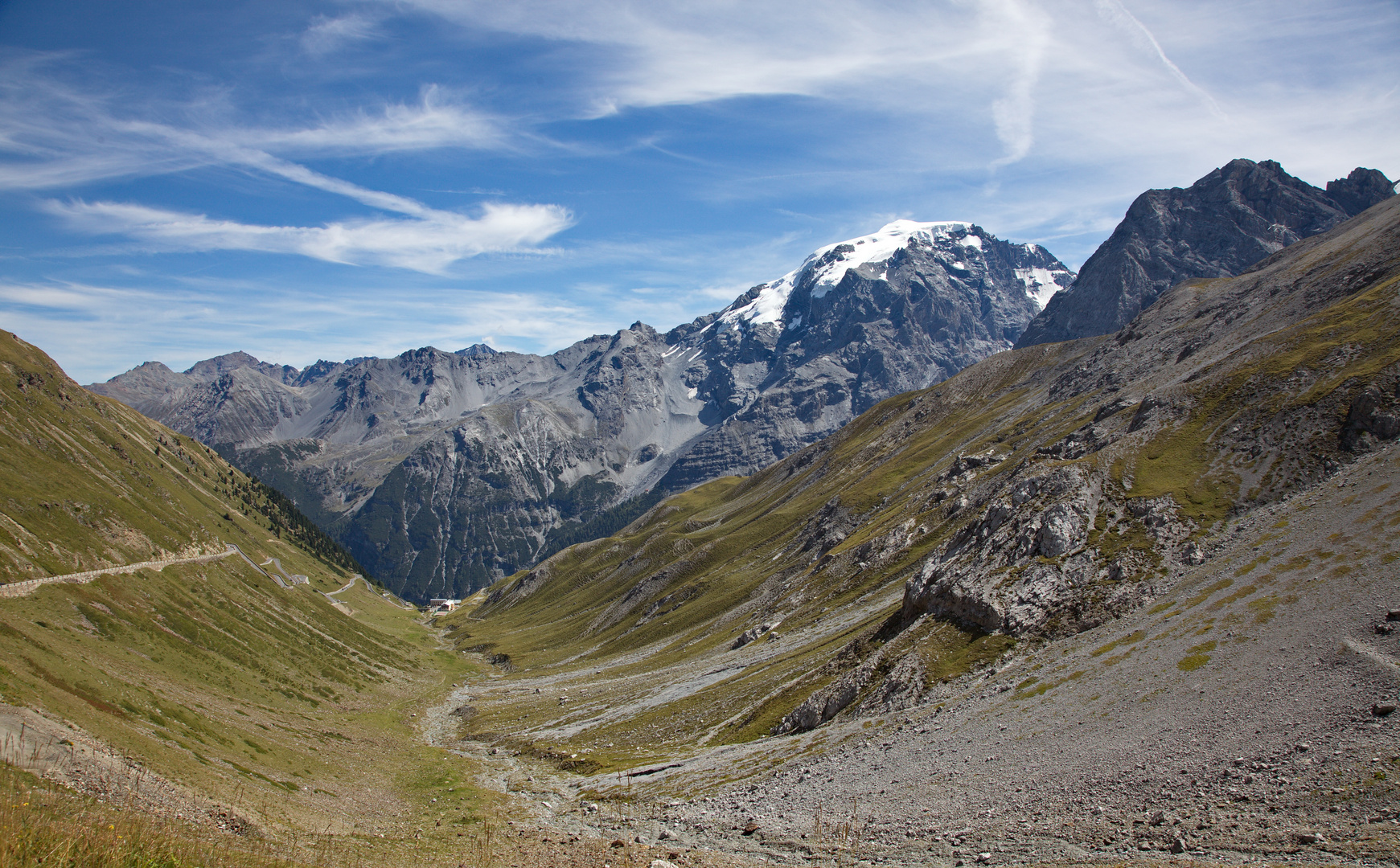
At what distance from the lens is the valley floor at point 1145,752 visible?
92.5ft

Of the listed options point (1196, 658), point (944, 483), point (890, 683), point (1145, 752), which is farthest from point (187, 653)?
point (944, 483)

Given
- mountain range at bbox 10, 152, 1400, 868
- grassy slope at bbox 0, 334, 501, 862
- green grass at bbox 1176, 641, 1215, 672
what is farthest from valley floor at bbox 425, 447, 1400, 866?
grassy slope at bbox 0, 334, 501, 862

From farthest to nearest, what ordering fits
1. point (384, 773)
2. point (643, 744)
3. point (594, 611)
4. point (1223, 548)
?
point (594, 611) < point (643, 744) < point (384, 773) < point (1223, 548)

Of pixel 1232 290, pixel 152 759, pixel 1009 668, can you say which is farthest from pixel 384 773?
pixel 1232 290

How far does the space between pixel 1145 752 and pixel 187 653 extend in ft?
305

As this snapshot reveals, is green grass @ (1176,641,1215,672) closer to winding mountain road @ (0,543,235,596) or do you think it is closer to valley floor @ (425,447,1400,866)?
valley floor @ (425,447,1400,866)

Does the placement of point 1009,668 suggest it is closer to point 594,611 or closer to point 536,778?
point 536,778

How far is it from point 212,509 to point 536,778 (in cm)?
14053

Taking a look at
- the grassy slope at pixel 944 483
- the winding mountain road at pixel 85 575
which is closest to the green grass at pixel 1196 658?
the grassy slope at pixel 944 483

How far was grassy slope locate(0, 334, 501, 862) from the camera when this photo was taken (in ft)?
148

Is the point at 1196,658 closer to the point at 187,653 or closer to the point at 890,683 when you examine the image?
the point at 890,683

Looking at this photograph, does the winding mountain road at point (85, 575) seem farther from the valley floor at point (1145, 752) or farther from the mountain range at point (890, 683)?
the valley floor at point (1145, 752)

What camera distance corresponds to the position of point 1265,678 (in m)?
37.8

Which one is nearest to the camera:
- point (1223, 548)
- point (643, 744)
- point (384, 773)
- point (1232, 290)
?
point (1223, 548)
